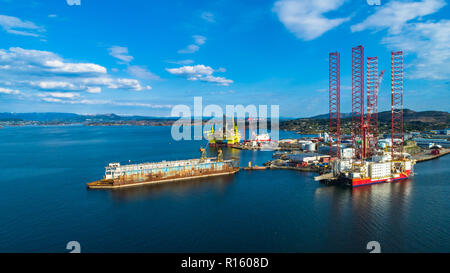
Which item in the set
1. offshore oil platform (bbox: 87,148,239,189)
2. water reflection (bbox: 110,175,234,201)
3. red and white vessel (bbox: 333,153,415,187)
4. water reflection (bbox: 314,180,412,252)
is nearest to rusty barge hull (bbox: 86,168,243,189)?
offshore oil platform (bbox: 87,148,239,189)

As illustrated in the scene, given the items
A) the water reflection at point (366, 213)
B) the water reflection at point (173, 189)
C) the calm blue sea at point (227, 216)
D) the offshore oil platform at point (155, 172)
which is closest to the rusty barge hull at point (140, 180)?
the offshore oil platform at point (155, 172)

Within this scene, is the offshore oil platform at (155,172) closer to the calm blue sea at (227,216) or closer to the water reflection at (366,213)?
the calm blue sea at (227,216)

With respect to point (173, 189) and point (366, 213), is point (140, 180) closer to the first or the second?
point (173, 189)

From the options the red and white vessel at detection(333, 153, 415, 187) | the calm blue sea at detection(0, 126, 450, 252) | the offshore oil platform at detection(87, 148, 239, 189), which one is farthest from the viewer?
the offshore oil platform at detection(87, 148, 239, 189)

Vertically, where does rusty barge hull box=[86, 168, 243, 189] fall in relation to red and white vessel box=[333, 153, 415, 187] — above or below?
below

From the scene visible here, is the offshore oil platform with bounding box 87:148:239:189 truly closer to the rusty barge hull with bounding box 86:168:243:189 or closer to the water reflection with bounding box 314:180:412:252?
the rusty barge hull with bounding box 86:168:243:189
